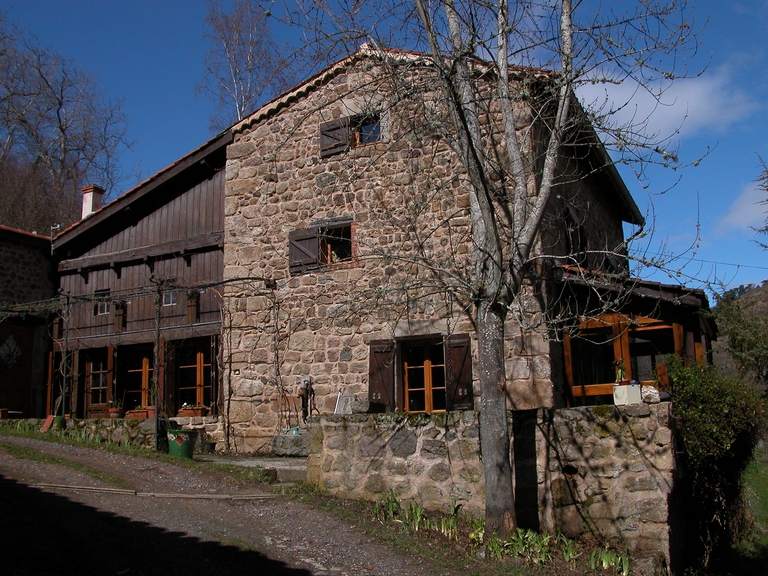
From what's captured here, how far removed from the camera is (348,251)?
39.0 ft

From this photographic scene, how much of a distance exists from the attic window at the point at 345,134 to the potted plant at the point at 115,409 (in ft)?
21.0

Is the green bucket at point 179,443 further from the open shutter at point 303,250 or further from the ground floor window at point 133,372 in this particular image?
the ground floor window at point 133,372

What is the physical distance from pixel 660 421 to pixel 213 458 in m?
6.95

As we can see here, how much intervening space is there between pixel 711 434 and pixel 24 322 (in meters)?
13.8

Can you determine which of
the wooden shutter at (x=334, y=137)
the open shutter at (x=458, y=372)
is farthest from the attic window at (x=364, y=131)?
the open shutter at (x=458, y=372)

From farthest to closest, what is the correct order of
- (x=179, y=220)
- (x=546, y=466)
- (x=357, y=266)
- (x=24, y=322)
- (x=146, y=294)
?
(x=24, y=322), (x=179, y=220), (x=146, y=294), (x=357, y=266), (x=546, y=466)

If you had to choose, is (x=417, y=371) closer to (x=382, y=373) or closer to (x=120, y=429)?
(x=382, y=373)

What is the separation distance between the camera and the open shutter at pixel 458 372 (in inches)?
404

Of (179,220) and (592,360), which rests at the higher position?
(179,220)

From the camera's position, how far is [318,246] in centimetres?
1180

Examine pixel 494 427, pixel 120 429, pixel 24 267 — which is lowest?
pixel 120 429

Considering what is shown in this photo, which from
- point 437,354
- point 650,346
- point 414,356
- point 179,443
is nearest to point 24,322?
point 179,443

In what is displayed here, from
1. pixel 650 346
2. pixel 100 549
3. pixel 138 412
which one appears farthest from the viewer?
pixel 650 346

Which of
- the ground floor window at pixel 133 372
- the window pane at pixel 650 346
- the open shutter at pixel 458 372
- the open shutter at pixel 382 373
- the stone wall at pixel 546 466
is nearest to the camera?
the stone wall at pixel 546 466
